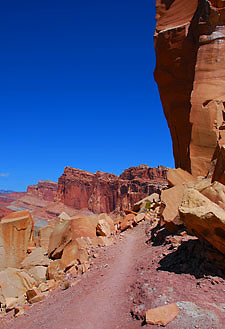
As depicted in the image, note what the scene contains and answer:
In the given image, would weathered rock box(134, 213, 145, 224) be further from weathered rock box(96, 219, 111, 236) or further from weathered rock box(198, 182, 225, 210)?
weathered rock box(198, 182, 225, 210)

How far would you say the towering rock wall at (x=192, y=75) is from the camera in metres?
11.4

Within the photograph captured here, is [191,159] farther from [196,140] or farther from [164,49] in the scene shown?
[164,49]

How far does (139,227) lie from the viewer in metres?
14.6

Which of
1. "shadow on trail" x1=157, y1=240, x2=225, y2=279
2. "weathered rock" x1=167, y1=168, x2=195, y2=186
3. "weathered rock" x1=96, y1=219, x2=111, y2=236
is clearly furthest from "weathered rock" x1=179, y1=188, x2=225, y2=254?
"weathered rock" x1=96, y1=219, x2=111, y2=236

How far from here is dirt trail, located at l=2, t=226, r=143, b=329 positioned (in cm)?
519

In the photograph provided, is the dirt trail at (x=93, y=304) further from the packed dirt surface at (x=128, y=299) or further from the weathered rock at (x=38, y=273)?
the weathered rock at (x=38, y=273)

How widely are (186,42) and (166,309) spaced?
13.6m

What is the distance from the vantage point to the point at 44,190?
6747 inches

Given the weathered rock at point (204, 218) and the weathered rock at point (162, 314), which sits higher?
the weathered rock at point (204, 218)

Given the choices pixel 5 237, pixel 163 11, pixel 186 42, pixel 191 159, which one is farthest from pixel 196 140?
pixel 5 237

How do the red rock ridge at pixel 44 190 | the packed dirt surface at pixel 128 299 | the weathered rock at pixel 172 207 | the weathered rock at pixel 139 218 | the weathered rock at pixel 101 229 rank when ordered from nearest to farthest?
the packed dirt surface at pixel 128 299 < the weathered rock at pixel 172 207 < the weathered rock at pixel 101 229 < the weathered rock at pixel 139 218 < the red rock ridge at pixel 44 190

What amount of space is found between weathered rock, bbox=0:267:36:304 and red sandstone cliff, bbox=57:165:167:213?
60.3 m

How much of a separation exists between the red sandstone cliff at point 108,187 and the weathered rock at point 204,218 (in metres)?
64.3

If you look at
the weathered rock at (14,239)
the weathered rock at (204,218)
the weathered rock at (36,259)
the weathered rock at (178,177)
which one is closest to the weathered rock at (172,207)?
the weathered rock at (178,177)
